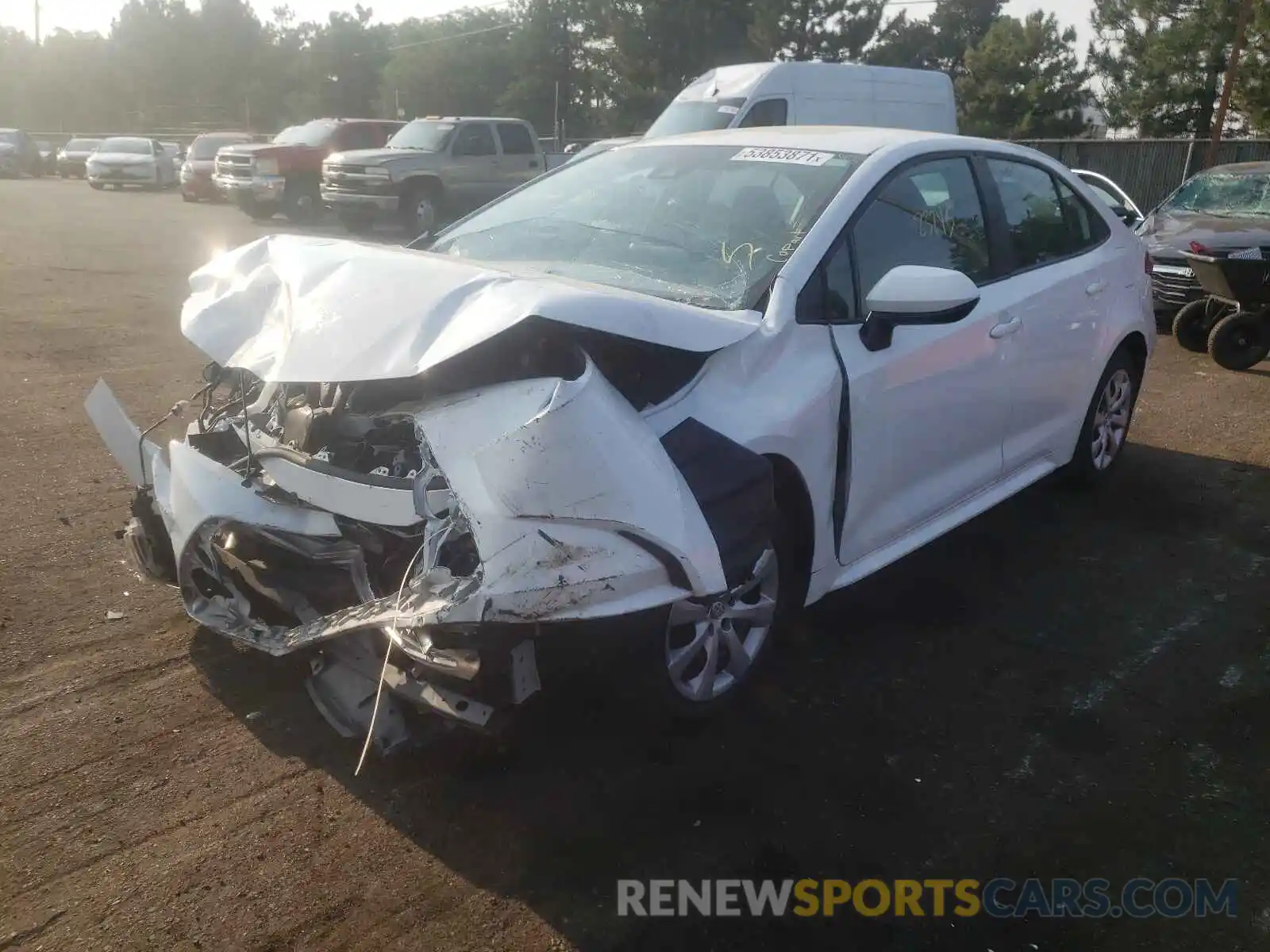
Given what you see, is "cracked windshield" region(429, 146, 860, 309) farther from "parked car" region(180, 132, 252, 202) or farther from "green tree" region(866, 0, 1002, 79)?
"green tree" region(866, 0, 1002, 79)

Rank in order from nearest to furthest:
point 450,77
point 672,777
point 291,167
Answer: point 672,777, point 291,167, point 450,77

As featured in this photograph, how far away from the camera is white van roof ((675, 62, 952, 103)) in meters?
13.0

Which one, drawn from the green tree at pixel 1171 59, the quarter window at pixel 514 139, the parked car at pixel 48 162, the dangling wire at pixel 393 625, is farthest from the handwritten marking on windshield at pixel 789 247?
the parked car at pixel 48 162

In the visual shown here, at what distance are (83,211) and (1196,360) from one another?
21.6 metres

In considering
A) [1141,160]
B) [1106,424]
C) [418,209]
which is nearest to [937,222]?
[1106,424]

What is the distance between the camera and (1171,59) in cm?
3106

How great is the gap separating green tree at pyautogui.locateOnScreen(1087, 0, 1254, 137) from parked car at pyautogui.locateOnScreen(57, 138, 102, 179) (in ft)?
110

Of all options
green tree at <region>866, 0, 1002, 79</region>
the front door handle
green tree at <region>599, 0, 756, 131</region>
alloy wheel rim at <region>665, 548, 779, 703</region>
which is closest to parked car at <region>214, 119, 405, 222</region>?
the front door handle

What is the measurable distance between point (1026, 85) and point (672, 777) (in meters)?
45.6

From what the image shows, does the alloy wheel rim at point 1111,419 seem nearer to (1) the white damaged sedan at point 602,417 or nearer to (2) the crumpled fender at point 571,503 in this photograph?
(1) the white damaged sedan at point 602,417

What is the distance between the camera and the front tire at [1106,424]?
5.49 meters

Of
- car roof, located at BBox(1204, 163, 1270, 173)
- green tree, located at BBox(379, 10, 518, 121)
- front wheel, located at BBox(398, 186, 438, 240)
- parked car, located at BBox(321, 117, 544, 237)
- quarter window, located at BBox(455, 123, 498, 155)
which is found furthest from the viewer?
green tree, located at BBox(379, 10, 518, 121)

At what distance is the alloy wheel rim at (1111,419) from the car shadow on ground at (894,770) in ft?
4.15

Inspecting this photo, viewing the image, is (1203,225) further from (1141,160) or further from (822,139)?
(1141,160)
